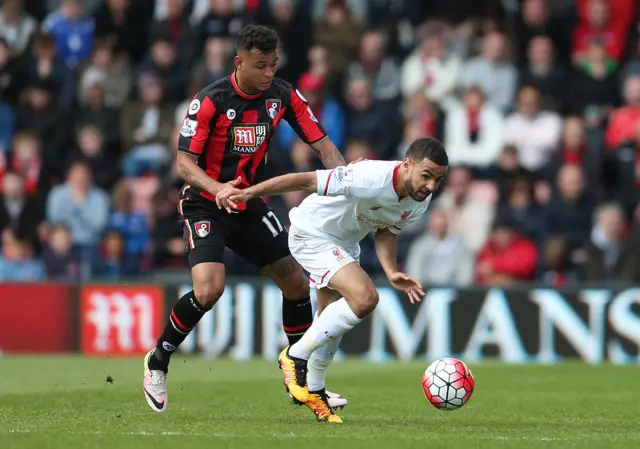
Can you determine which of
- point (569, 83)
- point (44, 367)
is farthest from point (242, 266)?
point (569, 83)

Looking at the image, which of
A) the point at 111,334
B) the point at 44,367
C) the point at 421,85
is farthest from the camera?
the point at 421,85

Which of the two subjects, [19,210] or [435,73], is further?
[19,210]

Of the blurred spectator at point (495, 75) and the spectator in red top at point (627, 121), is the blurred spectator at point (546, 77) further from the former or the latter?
the spectator in red top at point (627, 121)

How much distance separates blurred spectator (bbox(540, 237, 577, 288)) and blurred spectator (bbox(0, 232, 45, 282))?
6.89 metres

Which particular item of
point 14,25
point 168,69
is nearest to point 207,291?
point 168,69

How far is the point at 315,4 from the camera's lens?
20234mm

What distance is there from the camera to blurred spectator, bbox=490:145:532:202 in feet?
53.4

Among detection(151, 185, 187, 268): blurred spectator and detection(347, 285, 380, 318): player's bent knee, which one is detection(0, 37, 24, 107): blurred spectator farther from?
detection(347, 285, 380, 318): player's bent knee

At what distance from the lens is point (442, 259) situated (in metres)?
16.0

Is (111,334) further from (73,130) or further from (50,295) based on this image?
(73,130)

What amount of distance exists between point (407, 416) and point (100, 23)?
1267 cm

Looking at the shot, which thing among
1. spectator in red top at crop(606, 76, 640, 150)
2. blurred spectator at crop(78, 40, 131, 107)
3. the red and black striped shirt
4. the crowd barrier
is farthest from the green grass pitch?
blurred spectator at crop(78, 40, 131, 107)

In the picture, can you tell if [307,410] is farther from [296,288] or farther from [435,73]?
[435,73]

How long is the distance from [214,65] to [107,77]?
2261mm
